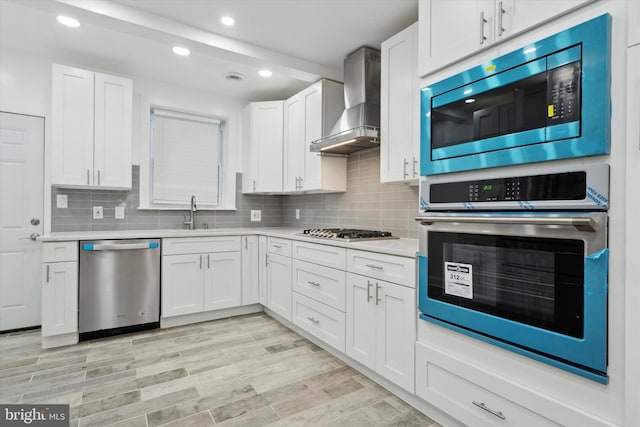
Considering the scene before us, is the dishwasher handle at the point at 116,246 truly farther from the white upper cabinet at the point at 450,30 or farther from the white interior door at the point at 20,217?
the white upper cabinet at the point at 450,30

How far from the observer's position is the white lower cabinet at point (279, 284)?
316 centimetres

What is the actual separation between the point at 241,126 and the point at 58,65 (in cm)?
186

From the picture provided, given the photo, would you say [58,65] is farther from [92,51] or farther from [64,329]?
[64,329]

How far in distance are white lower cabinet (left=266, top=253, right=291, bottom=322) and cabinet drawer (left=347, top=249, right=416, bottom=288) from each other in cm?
98

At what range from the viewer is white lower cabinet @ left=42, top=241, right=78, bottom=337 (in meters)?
2.72

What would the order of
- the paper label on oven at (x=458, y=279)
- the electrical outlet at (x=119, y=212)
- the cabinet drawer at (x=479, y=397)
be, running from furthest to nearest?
the electrical outlet at (x=119, y=212) < the paper label on oven at (x=458, y=279) < the cabinet drawer at (x=479, y=397)

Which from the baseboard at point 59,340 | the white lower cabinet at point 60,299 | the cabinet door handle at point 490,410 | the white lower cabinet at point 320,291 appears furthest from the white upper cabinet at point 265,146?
the cabinet door handle at point 490,410

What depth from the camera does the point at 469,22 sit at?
5.31 feet

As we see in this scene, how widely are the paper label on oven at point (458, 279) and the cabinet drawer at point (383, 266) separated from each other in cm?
22

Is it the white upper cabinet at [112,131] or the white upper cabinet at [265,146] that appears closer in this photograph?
the white upper cabinet at [112,131]

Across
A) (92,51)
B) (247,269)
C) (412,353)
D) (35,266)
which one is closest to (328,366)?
(412,353)

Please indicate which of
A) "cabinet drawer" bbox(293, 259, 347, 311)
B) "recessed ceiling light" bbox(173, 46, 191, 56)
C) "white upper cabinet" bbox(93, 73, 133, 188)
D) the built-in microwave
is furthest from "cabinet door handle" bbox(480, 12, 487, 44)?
"white upper cabinet" bbox(93, 73, 133, 188)

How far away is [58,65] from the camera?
299cm

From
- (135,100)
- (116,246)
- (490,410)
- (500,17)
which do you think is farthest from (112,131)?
(490,410)
